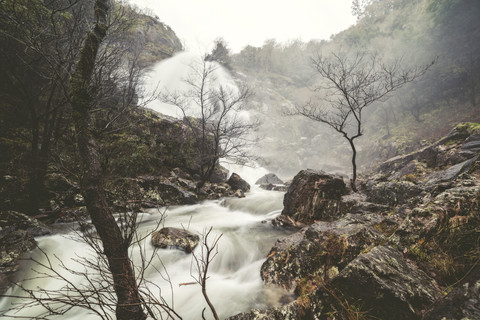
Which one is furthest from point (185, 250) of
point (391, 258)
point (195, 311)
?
point (391, 258)

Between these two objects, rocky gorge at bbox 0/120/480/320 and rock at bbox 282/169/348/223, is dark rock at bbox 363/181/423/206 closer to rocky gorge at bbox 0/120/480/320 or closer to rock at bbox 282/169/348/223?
rocky gorge at bbox 0/120/480/320

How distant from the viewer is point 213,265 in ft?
16.2

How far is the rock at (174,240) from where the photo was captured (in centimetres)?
507

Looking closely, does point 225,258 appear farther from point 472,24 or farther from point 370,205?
point 472,24

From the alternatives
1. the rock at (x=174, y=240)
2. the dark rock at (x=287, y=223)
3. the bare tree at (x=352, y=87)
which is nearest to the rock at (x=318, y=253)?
the rock at (x=174, y=240)

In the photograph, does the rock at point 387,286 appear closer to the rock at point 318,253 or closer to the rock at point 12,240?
the rock at point 318,253

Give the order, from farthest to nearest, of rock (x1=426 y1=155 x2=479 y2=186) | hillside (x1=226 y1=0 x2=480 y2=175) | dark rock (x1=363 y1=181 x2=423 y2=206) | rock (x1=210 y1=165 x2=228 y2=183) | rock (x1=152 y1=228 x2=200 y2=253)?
hillside (x1=226 y1=0 x2=480 y2=175), rock (x1=210 y1=165 x2=228 y2=183), dark rock (x1=363 y1=181 x2=423 y2=206), rock (x1=152 y1=228 x2=200 y2=253), rock (x1=426 y1=155 x2=479 y2=186)

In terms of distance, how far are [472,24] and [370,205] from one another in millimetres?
31489

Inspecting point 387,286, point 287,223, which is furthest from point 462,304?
point 287,223

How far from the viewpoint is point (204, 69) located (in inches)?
451

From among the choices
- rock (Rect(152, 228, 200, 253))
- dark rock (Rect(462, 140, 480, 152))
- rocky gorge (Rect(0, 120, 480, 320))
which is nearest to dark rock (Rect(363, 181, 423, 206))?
rocky gorge (Rect(0, 120, 480, 320))

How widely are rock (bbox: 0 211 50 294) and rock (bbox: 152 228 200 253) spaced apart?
241cm

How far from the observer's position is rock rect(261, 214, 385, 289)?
3.17 m

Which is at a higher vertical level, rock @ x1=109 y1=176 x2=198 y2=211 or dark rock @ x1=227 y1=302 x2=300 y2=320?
rock @ x1=109 y1=176 x2=198 y2=211
